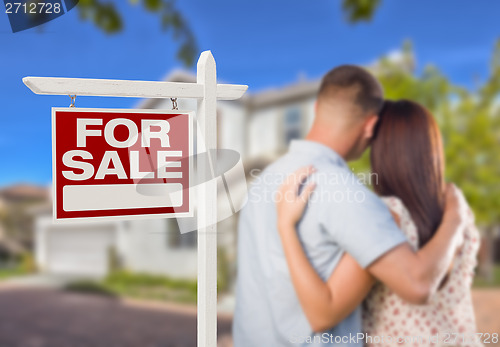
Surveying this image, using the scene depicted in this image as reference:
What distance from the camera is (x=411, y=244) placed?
4.88 feet

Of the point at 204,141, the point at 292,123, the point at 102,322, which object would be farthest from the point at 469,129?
the point at 204,141

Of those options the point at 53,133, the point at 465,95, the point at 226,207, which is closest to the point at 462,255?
the point at 226,207

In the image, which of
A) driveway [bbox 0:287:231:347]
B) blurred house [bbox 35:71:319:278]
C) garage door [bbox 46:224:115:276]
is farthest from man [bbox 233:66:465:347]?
garage door [bbox 46:224:115:276]

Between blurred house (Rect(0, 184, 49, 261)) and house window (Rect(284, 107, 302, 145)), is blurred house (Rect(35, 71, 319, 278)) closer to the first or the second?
house window (Rect(284, 107, 302, 145))

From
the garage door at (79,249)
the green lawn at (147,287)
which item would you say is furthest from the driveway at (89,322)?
the garage door at (79,249)

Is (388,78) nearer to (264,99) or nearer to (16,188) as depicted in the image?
(264,99)

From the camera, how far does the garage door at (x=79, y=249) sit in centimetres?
775

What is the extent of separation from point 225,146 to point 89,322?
3200mm

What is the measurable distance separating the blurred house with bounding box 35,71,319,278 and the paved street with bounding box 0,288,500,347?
53 cm

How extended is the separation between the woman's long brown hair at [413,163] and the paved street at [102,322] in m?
3.91

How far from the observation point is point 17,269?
29.1 feet

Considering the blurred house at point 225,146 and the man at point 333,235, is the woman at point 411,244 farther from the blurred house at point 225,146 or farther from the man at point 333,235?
the blurred house at point 225,146

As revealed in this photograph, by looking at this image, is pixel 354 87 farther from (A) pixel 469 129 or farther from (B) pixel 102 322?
(B) pixel 102 322

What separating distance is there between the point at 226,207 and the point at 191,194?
133 millimetres
